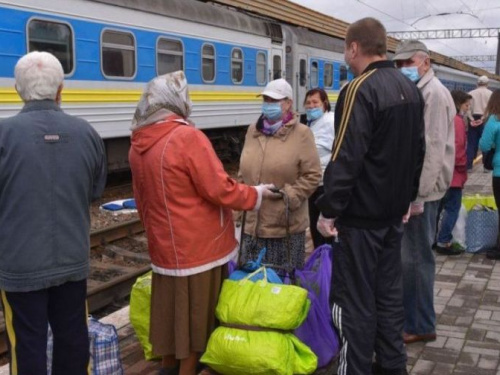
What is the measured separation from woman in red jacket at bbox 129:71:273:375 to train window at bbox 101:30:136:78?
6809 mm

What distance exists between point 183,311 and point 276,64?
13276mm

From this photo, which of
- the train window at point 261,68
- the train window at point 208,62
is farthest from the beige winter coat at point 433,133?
the train window at point 261,68

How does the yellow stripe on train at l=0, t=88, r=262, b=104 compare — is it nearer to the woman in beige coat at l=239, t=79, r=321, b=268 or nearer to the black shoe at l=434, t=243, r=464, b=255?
the black shoe at l=434, t=243, r=464, b=255

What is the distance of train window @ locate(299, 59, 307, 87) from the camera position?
17.6 m

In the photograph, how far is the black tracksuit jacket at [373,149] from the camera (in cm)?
314

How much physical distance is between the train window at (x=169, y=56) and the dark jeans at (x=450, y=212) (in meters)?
6.18

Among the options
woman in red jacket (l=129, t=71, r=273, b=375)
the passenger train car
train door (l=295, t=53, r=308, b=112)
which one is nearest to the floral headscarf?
woman in red jacket (l=129, t=71, r=273, b=375)

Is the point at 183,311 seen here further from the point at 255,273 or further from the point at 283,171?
the point at 283,171

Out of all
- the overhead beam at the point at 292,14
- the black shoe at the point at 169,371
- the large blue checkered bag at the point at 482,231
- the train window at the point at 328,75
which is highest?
the overhead beam at the point at 292,14

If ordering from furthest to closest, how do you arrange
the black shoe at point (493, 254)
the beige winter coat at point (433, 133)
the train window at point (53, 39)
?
the train window at point (53, 39) → the black shoe at point (493, 254) → the beige winter coat at point (433, 133)

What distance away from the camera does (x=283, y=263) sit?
13.5 ft

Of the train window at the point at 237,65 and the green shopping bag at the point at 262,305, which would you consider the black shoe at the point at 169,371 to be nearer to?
the green shopping bag at the point at 262,305

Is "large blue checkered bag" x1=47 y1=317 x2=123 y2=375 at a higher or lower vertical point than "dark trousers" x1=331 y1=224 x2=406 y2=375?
lower

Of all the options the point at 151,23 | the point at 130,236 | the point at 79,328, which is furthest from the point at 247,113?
the point at 79,328
